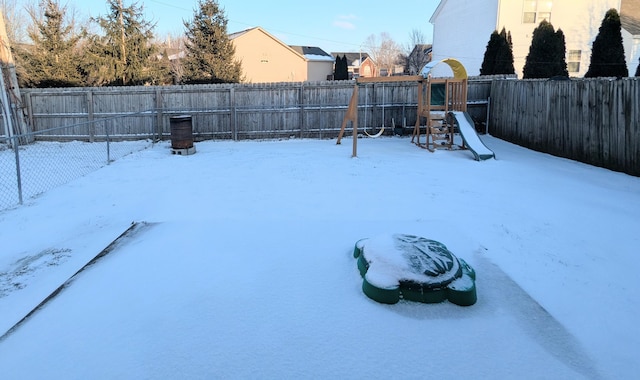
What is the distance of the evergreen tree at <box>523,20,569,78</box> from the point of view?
15180mm

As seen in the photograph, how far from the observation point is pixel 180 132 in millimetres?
10492

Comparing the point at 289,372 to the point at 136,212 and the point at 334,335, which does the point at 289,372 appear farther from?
the point at 136,212

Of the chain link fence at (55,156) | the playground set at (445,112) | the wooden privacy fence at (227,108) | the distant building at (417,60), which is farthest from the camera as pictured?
the distant building at (417,60)

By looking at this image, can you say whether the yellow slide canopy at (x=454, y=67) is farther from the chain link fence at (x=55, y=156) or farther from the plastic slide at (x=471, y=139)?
the chain link fence at (x=55, y=156)

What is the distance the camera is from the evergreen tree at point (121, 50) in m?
17.1

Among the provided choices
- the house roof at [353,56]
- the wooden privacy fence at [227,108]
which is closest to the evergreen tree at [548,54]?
the wooden privacy fence at [227,108]

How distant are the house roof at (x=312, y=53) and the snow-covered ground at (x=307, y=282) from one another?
3405 cm

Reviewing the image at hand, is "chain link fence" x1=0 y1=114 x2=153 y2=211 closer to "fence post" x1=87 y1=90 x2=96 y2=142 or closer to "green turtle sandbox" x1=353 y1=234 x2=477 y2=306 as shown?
"fence post" x1=87 y1=90 x2=96 y2=142

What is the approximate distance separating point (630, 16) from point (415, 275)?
24058 millimetres

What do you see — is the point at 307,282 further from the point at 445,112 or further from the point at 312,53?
the point at 312,53

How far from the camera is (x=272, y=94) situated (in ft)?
43.3

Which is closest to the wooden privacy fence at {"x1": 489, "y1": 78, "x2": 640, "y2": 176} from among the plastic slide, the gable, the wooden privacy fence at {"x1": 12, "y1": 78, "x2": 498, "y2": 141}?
the plastic slide

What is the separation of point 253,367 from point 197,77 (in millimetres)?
18636

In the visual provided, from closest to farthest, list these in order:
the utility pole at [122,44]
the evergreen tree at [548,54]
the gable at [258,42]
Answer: the evergreen tree at [548,54] < the utility pole at [122,44] < the gable at [258,42]
